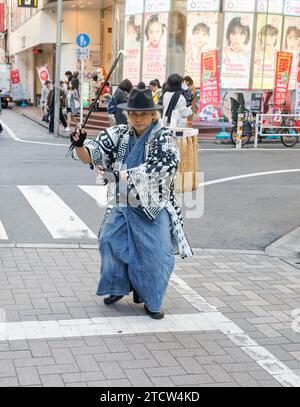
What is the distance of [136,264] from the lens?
200 inches

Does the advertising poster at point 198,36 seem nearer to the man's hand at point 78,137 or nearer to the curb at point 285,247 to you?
the curb at point 285,247

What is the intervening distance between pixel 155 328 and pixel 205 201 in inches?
215

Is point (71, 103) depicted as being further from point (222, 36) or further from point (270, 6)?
point (270, 6)

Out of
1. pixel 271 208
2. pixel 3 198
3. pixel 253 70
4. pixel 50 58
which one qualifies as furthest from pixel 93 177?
pixel 50 58

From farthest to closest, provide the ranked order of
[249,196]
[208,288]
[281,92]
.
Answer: [281,92] < [249,196] < [208,288]

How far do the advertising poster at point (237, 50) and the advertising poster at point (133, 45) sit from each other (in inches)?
142

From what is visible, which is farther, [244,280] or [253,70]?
[253,70]

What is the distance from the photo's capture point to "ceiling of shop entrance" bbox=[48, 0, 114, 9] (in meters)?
29.5

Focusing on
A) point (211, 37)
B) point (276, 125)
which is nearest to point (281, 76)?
point (276, 125)

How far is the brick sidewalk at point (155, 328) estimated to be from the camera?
4078 millimetres

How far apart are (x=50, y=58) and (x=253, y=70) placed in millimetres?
18139

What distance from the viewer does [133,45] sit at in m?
25.4

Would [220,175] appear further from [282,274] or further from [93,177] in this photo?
Result: [282,274]

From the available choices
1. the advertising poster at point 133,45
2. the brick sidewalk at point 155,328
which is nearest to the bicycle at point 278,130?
the advertising poster at point 133,45
